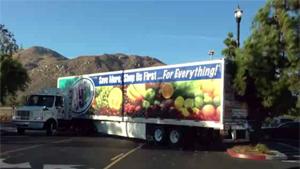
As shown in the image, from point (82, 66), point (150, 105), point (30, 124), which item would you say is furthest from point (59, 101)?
point (82, 66)

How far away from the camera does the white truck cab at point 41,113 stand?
1305 inches

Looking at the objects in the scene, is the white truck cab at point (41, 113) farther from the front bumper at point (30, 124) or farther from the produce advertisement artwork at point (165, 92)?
the produce advertisement artwork at point (165, 92)

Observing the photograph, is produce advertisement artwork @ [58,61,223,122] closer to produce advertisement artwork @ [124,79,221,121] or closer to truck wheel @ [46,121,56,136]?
produce advertisement artwork @ [124,79,221,121]

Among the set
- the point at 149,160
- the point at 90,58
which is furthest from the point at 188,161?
the point at 90,58

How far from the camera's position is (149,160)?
19734 millimetres

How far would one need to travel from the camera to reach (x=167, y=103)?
27.2 metres

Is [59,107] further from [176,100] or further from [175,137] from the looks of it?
[176,100]

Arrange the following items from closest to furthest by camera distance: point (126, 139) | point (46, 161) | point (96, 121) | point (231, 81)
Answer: point (46, 161), point (231, 81), point (126, 139), point (96, 121)

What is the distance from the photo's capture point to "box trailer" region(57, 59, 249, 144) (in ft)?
80.5

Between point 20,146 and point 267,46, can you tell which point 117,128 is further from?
point 267,46

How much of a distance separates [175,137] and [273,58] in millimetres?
6095

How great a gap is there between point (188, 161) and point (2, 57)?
2285cm

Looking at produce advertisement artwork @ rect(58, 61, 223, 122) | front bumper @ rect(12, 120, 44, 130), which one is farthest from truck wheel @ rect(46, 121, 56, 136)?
produce advertisement artwork @ rect(58, 61, 223, 122)

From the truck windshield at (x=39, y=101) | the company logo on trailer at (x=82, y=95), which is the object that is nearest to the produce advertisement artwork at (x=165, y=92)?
the company logo on trailer at (x=82, y=95)
